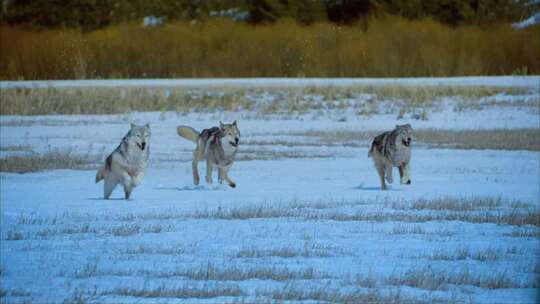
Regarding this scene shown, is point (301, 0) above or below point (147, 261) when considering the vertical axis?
above

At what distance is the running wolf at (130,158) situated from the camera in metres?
12.1

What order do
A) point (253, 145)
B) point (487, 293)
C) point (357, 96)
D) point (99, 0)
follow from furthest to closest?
1. point (99, 0)
2. point (357, 96)
3. point (253, 145)
4. point (487, 293)

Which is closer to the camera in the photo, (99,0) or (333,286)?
(333,286)

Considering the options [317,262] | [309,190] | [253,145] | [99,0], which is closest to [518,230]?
[317,262]

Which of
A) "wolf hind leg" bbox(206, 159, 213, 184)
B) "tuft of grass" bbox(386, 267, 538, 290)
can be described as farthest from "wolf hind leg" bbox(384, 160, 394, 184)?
"tuft of grass" bbox(386, 267, 538, 290)

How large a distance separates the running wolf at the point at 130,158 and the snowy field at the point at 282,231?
0.31m

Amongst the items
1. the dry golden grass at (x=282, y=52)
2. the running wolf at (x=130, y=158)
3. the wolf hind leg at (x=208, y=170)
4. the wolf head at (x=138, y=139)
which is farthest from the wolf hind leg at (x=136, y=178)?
the dry golden grass at (x=282, y=52)

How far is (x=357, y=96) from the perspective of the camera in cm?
3028

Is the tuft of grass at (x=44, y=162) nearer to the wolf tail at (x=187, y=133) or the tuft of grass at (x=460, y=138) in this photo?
the wolf tail at (x=187, y=133)

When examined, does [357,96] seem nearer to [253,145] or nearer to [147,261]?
[253,145]

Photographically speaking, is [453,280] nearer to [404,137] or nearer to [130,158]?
[130,158]

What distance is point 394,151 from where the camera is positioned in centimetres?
1351

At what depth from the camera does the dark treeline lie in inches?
1581

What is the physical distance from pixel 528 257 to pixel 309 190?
5.21 meters
